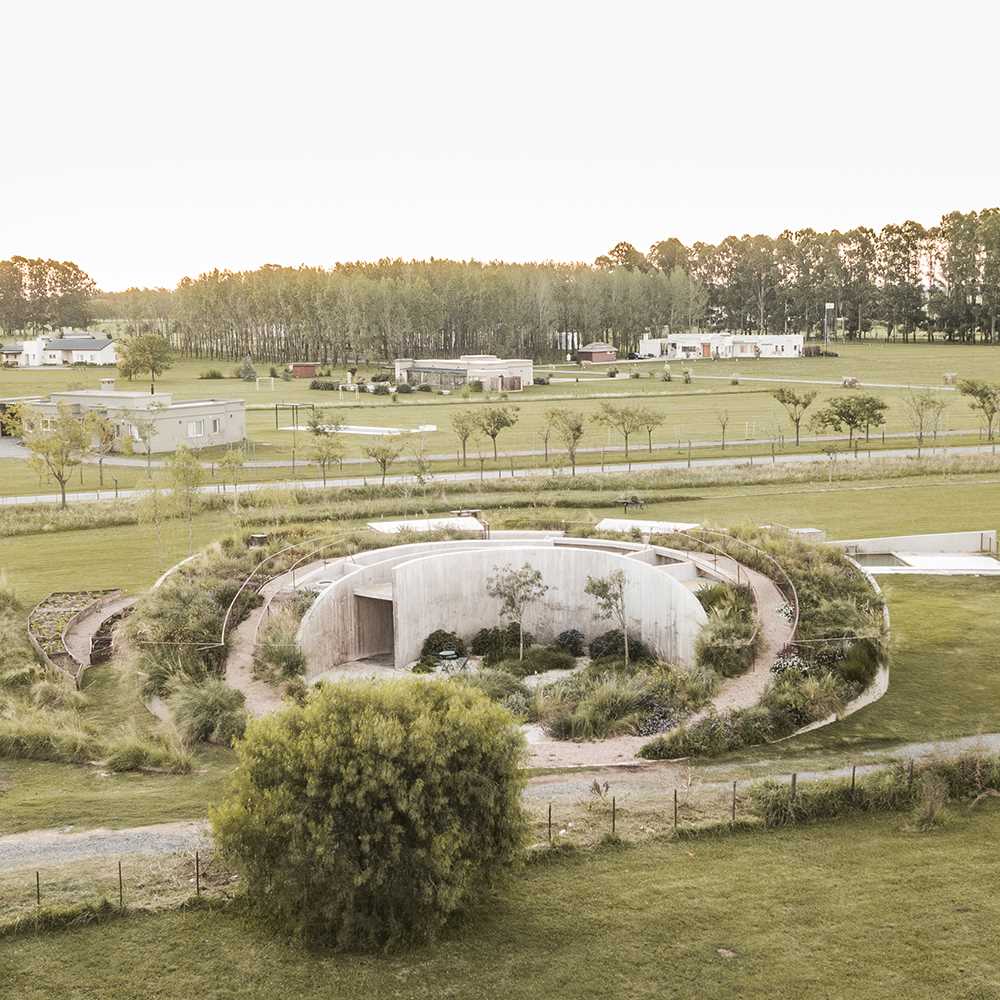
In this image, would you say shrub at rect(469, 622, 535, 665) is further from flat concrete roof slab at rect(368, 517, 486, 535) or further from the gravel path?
the gravel path

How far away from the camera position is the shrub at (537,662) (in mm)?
28062

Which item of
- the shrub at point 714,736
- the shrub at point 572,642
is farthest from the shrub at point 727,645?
the shrub at point 572,642

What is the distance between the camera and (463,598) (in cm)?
3081

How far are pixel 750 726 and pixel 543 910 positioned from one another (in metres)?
8.05

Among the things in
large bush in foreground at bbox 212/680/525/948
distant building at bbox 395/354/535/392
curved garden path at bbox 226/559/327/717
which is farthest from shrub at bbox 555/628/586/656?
distant building at bbox 395/354/535/392

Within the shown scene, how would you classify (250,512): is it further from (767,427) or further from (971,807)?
(767,427)

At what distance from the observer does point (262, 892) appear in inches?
570

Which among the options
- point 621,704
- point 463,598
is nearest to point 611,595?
point 463,598

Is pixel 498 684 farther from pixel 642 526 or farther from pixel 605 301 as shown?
pixel 605 301

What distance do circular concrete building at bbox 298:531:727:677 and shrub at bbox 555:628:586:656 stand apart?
42 cm

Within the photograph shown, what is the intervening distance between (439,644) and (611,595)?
4.84 meters

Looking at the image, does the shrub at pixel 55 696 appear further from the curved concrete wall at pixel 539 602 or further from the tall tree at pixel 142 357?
the tall tree at pixel 142 357

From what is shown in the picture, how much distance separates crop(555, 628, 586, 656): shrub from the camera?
29984mm

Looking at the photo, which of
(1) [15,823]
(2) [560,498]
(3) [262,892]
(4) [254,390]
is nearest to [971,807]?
(3) [262,892]
